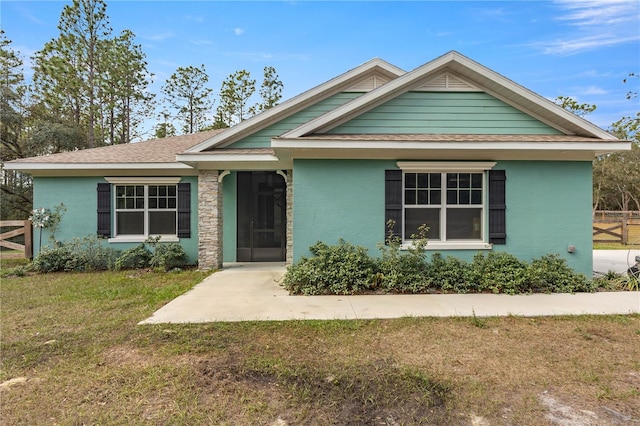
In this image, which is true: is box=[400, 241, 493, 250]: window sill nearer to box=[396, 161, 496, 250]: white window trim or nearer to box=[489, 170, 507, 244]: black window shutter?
box=[396, 161, 496, 250]: white window trim

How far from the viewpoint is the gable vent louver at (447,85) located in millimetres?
7074

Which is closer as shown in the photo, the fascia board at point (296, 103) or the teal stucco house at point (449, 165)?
the teal stucco house at point (449, 165)

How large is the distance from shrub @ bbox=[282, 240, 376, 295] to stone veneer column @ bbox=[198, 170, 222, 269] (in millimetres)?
3118

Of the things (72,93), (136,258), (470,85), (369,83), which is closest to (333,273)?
(470,85)

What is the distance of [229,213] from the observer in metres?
9.34

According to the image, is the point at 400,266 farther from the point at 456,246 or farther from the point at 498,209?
the point at 498,209

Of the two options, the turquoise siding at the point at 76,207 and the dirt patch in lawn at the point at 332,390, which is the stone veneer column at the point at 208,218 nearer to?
the turquoise siding at the point at 76,207

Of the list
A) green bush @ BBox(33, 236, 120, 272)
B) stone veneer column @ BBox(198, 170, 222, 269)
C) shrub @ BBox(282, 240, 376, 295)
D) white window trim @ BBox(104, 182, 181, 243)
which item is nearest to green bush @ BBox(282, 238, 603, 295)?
shrub @ BBox(282, 240, 376, 295)

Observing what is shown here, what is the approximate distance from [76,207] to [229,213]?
442cm

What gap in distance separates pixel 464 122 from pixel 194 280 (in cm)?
717

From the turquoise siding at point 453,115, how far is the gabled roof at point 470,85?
148mm

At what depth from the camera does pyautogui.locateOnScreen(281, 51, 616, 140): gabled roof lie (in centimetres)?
661

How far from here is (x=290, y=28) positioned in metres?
10.3

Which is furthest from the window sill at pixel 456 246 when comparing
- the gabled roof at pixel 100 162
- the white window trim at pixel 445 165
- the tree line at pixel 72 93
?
the tree line at pixel 72 93
